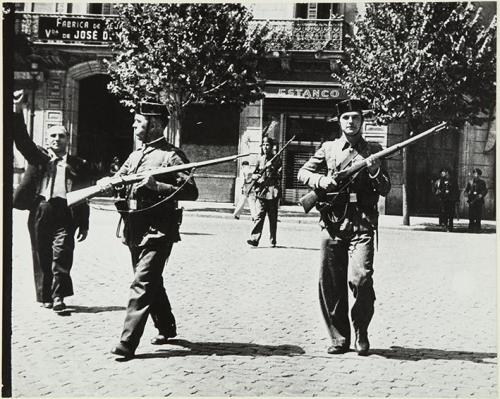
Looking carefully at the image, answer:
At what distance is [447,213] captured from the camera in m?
14.7

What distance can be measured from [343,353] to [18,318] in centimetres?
254

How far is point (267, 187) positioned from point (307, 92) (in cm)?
1043

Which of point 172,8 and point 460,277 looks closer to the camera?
point 460,277

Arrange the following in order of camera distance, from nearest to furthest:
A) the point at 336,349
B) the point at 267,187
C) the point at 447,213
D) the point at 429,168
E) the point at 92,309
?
the point at 336,349
the point at 92,309
the point at 267,187
the point at 447,213
the point at 429,168

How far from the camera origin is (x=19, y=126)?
15.8 ft

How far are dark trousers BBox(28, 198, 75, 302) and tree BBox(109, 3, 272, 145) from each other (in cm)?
741

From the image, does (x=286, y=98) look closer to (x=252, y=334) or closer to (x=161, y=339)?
(x=252, y=334)

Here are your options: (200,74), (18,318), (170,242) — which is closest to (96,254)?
(18,318)

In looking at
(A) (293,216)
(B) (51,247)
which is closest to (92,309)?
(B) (51,247)

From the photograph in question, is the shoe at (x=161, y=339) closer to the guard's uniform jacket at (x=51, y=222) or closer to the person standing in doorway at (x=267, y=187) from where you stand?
the guard's uniform jacket at (x=51, y=222)

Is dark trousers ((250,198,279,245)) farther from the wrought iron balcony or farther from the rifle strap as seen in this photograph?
the wrought iron balcony

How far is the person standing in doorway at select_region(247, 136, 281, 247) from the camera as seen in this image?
11648 mm

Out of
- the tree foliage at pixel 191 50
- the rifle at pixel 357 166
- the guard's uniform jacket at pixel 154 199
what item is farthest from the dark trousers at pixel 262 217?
the guard's uniform jacket at pixel 154 199

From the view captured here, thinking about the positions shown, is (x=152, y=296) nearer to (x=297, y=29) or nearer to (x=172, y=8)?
(x=172, y=8)
